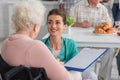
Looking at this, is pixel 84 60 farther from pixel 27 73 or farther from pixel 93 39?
pixel 93 39

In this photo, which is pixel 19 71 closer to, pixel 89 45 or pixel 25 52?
pixel 25 52

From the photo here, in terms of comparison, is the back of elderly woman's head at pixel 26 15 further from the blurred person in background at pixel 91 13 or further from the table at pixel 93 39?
the blurred person in background at pixel 91 13

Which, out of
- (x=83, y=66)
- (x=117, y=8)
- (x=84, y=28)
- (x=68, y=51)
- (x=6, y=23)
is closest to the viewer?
(x=83, y=66)

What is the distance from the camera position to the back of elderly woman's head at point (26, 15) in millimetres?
1583

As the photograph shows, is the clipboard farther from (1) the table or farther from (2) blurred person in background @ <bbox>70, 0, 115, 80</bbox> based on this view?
(2) blurred person in background @ <bbox>70, 0, 115, 80</bbox>

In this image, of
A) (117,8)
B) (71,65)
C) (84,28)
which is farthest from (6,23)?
(71,65)

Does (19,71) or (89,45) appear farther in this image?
(89,45)

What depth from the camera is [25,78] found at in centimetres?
149

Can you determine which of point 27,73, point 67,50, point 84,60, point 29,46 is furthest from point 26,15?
point 67,50

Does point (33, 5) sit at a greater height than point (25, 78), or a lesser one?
greater

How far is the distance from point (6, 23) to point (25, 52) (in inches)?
156

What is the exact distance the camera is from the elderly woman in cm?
150

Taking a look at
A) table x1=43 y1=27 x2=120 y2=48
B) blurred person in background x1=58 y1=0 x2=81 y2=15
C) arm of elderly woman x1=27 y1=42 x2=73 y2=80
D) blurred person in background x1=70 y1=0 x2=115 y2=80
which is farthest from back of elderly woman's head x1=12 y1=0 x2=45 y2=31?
blurred person in background x1=58 y1=0 x2=81 y2=15

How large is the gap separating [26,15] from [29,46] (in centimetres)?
19
